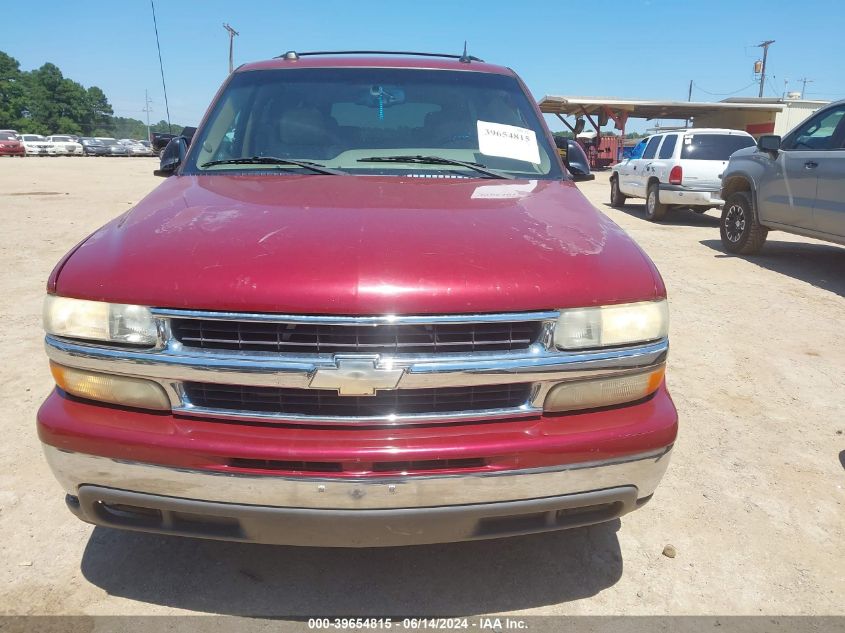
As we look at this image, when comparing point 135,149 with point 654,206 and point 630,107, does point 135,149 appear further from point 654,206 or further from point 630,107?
point 654,206

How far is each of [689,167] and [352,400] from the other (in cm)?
1150

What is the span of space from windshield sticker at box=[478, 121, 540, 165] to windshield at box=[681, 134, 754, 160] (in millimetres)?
9910

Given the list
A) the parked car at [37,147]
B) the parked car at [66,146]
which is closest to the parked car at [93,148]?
the parked car at [66,146]

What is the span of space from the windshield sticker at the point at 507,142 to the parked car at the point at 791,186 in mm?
5072

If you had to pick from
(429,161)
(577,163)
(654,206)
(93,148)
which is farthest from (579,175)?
(93,148)

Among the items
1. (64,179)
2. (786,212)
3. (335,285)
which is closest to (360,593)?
(335,285)

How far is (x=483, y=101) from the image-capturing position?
3.34 meters

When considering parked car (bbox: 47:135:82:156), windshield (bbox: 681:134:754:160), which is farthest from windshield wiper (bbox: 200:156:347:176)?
parked car (bbox: 47:135:82:156)

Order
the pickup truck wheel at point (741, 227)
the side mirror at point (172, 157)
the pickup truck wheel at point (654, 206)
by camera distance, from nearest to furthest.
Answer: the side mirror at point (172, 157), the pickup truck wheel at point (741, 227), the pickup truck wheel at point (654, 206)

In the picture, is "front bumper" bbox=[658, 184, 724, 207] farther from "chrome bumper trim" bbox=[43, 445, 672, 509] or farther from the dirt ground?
"chrome bumper trim" bbox=[43, 445, 672, 509]

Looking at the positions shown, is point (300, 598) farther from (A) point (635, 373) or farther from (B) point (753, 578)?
(B) point (753, 578)

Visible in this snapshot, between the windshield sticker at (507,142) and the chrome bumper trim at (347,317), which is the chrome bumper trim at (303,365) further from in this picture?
the windshield sticker at (507,142)

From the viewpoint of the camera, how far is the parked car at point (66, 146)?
163ft

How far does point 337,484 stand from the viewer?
1788 millimetres
